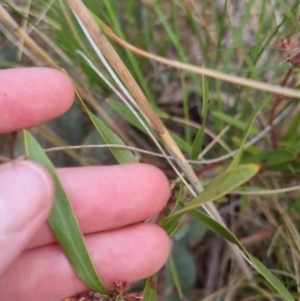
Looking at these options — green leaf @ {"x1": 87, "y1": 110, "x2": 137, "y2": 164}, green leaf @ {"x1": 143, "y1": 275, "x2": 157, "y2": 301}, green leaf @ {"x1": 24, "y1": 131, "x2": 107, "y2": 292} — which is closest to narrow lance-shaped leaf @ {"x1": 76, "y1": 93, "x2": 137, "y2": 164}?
green leaf @ {"x1": 87, "y1": 110, "x2": 137, "y2": 164}

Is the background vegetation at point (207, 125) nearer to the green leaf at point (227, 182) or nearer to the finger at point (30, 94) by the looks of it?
the finger at point (30, 94)

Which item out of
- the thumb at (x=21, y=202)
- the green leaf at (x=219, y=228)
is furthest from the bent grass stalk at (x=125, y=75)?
the thumb at (x=21, y=202)

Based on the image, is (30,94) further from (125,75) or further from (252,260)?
(252,260)

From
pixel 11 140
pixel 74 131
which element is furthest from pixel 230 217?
pixel 11 140

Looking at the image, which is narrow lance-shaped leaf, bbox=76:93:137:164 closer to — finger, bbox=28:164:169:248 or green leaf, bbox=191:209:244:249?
finger, bbox=28:164:169:248

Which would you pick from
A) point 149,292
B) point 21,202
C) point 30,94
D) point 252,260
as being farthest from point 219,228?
point 30,94

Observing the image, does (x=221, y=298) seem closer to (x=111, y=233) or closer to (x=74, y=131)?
(x=111, y=233)
